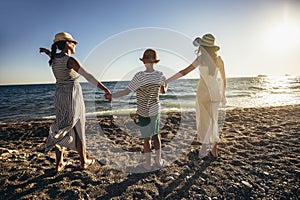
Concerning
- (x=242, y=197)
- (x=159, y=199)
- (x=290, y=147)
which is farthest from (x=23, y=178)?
(x=290, y=147)

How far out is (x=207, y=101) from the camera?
328cm

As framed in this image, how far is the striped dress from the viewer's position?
263 cm

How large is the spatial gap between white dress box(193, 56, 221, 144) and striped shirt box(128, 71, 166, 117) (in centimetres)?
73

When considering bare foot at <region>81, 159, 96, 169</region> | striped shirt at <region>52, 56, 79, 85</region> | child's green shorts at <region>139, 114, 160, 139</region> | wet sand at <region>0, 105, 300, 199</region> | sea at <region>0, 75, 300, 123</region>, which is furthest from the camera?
sea at <region>0, 75, 300, 123</region>

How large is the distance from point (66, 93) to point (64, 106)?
186 mm

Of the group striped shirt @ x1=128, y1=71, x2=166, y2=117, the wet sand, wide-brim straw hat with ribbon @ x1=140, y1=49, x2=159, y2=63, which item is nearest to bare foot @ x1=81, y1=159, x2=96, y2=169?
the wet sand

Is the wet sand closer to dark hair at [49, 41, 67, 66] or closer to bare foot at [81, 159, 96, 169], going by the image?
bare foot at [81, 159, 96, 169]

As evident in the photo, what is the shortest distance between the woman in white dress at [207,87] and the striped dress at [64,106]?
1418 millimetres

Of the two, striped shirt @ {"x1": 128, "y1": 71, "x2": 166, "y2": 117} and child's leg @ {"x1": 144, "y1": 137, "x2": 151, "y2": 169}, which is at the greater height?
striped shirt @ {"x1": 128, "y1": 71, "x2": 166, "y2": 117}

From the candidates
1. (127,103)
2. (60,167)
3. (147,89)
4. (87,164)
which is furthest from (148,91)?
(127,103)

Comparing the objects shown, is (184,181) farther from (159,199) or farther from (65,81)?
(65,81)

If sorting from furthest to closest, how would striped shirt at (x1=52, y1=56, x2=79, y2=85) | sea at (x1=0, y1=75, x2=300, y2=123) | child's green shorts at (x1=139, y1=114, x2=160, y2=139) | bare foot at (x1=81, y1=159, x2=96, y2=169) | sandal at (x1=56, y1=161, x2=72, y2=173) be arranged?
sea at (x1=0, y1=75, x2=300, y2=123)
bare foot at (x1=81, y1=159, x2=96, y2=169)
sandal at (x1=56, y1=161, x2=72, y2=173)
child's green shorts at (x1=139, y1=114, x2=160, y2=139)
striped shirt at (x1=52, y1=56, x2=79, y2=85)

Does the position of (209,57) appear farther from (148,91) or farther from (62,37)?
(62,37)

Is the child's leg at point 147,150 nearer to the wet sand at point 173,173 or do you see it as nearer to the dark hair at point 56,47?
the wet sand at point 173,173
